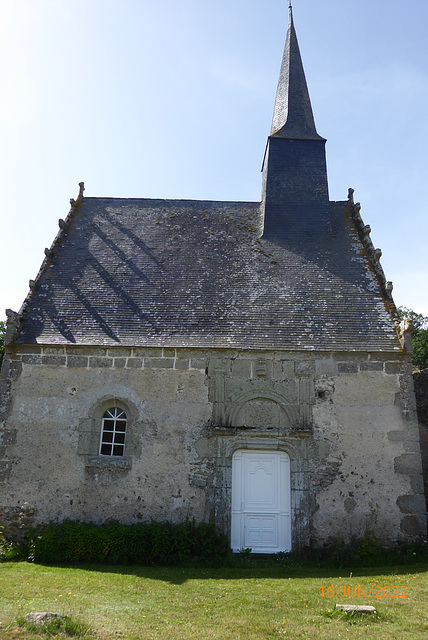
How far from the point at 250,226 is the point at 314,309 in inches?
150

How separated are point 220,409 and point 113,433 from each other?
2.29m

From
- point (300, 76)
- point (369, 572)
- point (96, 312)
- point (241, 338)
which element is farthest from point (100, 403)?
point (300, 76)

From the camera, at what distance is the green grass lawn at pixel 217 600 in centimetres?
496

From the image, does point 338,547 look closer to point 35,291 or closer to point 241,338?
point 241,338

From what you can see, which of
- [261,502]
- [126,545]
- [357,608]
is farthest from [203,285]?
[357,608]

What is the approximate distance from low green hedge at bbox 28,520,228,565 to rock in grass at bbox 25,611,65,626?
130 inches

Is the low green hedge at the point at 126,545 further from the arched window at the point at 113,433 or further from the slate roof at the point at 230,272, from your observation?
the slate roof at the point at 230,272

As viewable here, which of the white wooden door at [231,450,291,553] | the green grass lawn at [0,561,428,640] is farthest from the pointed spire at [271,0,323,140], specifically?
the green grass lawn at [0,561,428,640]

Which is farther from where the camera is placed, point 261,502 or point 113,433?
point 113,433

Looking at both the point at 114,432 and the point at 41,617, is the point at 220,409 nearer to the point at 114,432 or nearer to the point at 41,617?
the point at 114,432

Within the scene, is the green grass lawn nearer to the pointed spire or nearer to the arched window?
the arched window

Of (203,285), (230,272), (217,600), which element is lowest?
(217,600)

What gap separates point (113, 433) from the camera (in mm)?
9648

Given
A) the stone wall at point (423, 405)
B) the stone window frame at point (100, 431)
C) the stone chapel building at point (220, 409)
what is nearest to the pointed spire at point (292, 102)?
the stone chapel building at point (220, 409)
